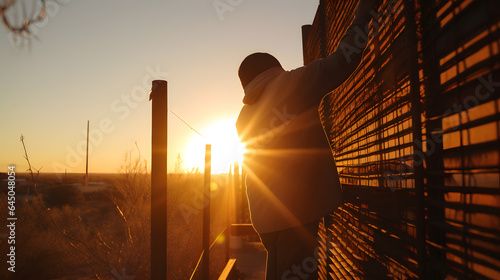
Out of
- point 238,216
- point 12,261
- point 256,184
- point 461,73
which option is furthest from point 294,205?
point 12,261

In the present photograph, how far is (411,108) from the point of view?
52.2 inches

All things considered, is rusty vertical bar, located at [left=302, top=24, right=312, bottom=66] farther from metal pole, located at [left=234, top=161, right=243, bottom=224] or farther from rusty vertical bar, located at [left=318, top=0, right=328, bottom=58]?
metal pole, located at [left=234, top=161, right=243, bottom=224]

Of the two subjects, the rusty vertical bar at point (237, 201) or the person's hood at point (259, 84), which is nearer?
the person's hood at point (259, 84)

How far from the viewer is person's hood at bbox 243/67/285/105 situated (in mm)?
1866

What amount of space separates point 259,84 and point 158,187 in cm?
154

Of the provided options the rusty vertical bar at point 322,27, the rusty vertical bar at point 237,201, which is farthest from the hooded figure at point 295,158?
the rusty vertical bar at point 237,201

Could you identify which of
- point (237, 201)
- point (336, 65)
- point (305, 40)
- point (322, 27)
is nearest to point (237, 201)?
point (237, 201)

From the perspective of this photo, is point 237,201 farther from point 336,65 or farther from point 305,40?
point 336,65

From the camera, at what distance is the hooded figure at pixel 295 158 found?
1640mm

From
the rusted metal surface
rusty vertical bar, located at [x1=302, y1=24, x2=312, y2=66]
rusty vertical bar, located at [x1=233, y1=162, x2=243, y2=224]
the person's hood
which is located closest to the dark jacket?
the person's hood

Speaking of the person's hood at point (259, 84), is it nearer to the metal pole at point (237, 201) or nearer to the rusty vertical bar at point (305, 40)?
the rusty vertical bar at point (305, 40)

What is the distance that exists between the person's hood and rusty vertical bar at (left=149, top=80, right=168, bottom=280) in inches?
47.3

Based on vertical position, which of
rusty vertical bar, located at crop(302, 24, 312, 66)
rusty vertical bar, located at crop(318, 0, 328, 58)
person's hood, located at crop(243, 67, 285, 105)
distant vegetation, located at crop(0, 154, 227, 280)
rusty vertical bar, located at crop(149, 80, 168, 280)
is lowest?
distant vegetation, located at crop(0, 154, 227, 280)

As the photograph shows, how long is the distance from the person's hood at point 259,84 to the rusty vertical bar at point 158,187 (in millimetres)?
1201
